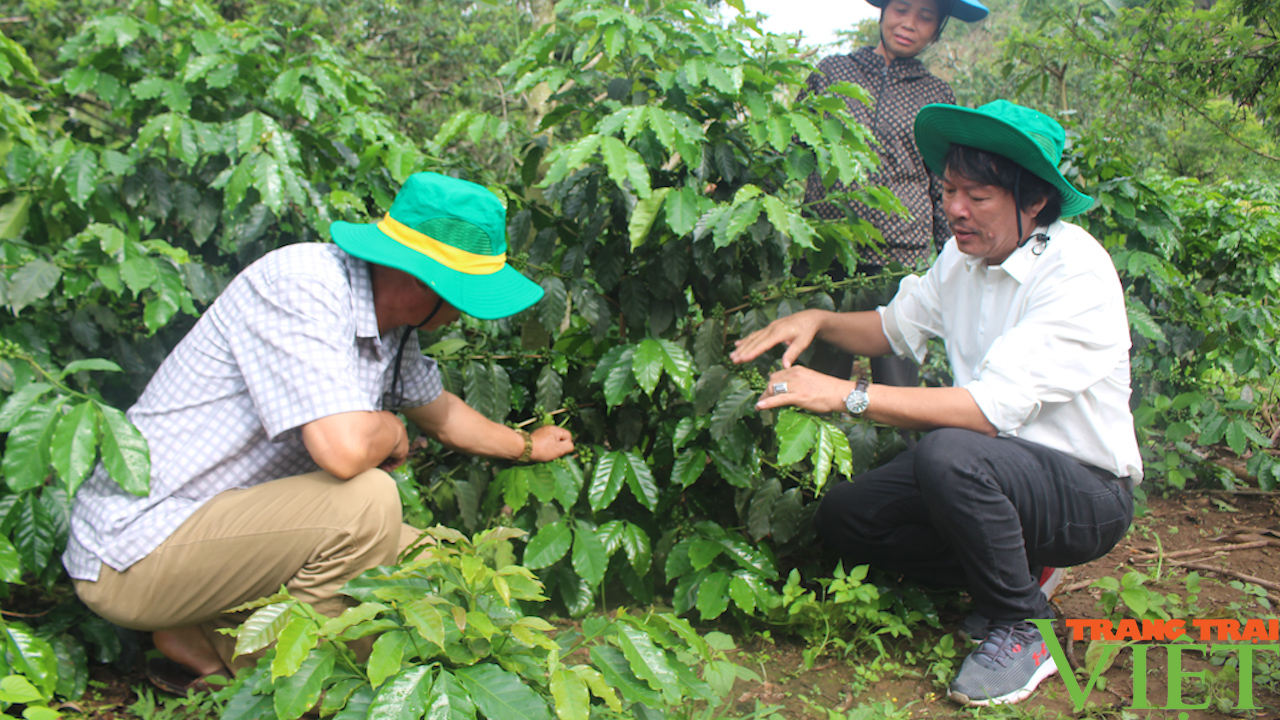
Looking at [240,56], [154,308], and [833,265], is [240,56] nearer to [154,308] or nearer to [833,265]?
[154,308]

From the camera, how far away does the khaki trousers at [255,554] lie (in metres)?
1.79

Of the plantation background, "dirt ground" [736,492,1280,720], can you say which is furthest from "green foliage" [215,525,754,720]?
"dirt ground" [736,492,1280,720]

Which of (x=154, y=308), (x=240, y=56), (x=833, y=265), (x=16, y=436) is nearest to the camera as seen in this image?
(x=16, y=436)

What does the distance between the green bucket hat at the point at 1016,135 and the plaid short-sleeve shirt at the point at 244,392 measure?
1.49 m

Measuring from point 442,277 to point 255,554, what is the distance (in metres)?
0.73

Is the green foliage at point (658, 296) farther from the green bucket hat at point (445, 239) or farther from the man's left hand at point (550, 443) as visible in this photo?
the green bucket hat at point (445, 239)

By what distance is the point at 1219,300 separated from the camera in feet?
10.7

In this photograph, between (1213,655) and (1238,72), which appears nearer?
(1213,655)

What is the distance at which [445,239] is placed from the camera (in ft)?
6.02

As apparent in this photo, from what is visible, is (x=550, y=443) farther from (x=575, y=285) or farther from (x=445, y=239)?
(x=445, y=239)

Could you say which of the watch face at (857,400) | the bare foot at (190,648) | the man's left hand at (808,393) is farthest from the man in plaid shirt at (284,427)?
the watch face at (857,400)

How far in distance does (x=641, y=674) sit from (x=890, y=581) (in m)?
1.31

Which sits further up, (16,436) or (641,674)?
(16,436)

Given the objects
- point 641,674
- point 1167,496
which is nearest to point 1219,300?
point 1167,496
